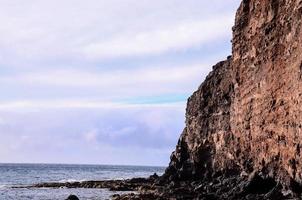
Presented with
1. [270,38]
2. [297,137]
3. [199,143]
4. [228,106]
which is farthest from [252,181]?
[199,143]

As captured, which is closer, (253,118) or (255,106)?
(255,106)

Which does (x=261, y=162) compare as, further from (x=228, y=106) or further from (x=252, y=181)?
(x=228, y=106)

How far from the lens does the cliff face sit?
151ft

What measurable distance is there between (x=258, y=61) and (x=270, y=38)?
14.4ft

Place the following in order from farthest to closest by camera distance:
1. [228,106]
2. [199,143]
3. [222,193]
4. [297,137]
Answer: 1. [199,143]
2. [228,106]
3. [222,193]
4. [297,137]

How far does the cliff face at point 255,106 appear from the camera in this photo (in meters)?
46.0

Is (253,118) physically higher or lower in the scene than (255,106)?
lower

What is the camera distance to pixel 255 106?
5838cm

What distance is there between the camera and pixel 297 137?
146 ft

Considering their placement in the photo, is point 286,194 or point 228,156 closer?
point 286,194

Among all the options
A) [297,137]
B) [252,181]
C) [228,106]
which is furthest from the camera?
[228,106]

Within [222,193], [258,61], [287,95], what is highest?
[258,61]

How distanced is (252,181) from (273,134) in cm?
437

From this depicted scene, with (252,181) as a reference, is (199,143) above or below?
above
